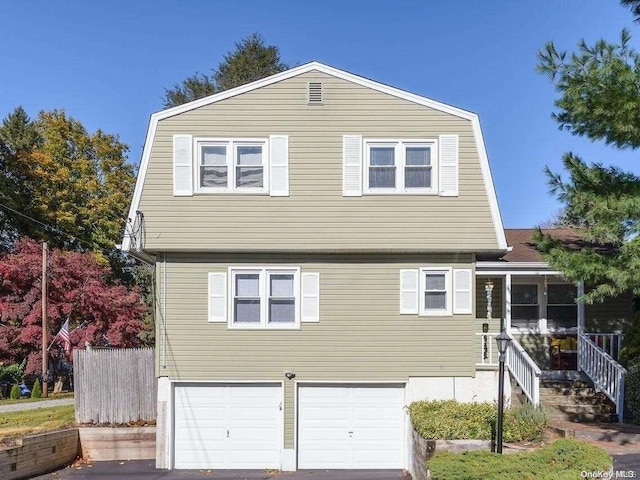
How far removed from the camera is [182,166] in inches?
442

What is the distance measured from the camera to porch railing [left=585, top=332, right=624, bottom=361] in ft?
41.8

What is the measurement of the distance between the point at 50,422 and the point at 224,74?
21.9m

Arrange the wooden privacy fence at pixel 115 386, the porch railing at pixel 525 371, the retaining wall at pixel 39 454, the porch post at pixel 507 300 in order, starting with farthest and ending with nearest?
the porch post at pixel 507 300 → the wooden privacy fence at pixel 115 386 → the porch railing at pixel 525 371 → the retaining wall at pixel 39 454

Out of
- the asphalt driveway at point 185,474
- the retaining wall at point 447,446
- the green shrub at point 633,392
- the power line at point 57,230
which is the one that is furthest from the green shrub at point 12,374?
the green shrub at point 633,392

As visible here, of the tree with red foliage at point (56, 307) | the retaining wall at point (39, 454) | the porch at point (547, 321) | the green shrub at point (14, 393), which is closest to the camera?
the retaining wall at point (39, 454)

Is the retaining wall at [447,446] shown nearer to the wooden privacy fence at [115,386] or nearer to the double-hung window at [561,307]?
the double-hung window at [561,307]

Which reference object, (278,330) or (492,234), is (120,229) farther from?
(492,234)

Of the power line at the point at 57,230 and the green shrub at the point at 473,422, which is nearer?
the green shrub at the point at 473,422

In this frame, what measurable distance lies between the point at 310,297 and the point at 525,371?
4.97 meters

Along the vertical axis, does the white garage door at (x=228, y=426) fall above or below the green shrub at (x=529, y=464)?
below

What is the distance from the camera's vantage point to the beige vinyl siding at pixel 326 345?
11211mm

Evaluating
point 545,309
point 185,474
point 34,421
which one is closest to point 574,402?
point 545,309

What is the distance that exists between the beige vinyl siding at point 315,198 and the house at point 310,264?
30 millimetres

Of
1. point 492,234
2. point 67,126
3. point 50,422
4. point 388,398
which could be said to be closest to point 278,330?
point 388,398
